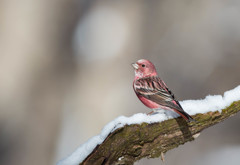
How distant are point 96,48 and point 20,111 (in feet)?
8.63

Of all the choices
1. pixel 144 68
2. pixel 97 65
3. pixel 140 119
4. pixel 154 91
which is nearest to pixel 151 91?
pixel 154 91

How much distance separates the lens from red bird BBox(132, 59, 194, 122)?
3.62 metres

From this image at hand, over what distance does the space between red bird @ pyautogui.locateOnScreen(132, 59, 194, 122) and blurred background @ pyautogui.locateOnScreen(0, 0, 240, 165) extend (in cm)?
431

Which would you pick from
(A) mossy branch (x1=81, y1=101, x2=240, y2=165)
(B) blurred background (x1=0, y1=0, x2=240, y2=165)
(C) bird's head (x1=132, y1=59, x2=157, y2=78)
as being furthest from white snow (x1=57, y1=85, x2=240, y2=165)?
(B) blurred background (x1=0, y1=0, x2=240, y2=165)

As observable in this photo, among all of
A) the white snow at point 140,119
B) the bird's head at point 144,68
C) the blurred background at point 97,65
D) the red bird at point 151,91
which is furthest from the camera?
the blurred background at point 97,65

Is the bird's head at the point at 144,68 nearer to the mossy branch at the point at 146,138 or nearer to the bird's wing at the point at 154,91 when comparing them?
the bird's wing at the point at 154,91

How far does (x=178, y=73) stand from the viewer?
9469 mm

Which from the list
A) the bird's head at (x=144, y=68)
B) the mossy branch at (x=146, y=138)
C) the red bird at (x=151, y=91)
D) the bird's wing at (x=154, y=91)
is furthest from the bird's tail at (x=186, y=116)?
the bird's head at (x=144, y=68)

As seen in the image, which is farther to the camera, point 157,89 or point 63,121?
point 63,121

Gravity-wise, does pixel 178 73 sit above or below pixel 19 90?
below

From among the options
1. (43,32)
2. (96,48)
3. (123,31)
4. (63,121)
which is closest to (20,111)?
(63,121)

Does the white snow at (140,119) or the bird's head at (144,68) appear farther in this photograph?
the bird's head at (144,68)

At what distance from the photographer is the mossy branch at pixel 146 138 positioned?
9.93 feet

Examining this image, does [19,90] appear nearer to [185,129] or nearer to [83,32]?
[83,32]
